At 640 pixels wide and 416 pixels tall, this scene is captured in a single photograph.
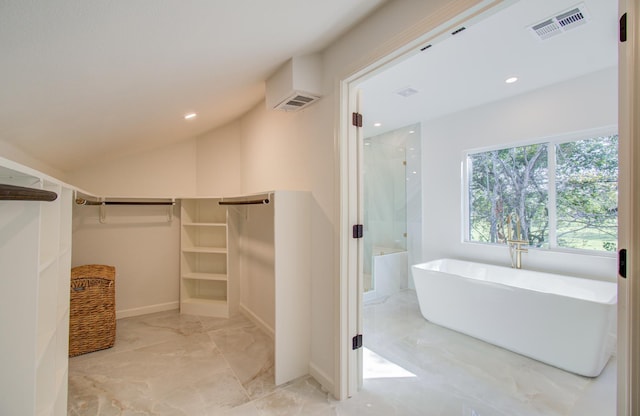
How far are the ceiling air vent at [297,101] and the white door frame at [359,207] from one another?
30cm

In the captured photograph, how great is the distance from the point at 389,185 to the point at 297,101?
109 inches

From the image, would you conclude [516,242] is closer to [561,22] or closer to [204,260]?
[561,22]

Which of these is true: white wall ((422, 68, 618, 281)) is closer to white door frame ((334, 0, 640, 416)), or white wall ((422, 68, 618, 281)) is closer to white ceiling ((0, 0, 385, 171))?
white door frame ((334, 0, 640, 416))

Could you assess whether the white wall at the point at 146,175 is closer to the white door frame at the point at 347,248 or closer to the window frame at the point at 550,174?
the white door frame at the point at 347,248

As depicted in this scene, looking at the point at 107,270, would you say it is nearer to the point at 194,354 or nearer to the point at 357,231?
the point at 194,354

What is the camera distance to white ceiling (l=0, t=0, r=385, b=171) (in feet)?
3.68

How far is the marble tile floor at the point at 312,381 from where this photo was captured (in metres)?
1.88

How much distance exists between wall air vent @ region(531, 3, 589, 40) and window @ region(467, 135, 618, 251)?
4.94ft

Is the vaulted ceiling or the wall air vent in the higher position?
the wall air vent

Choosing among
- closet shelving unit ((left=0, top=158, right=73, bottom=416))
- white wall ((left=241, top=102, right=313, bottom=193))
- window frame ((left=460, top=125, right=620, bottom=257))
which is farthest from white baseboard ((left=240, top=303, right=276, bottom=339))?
window frame ((left=460, top=125, right=620, bottom=257))

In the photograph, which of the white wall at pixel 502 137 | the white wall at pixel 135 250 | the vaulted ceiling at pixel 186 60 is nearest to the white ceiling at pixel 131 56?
the vaulted ceiling at pixel 186 60

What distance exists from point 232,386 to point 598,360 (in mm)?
2702

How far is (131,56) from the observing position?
1447 millimetres

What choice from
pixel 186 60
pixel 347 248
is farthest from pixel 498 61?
pixel 186 60
